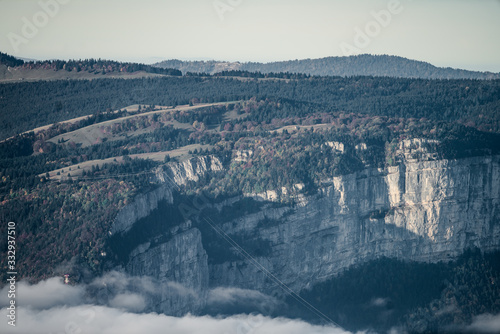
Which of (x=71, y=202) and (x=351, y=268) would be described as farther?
(x=351, y=268)

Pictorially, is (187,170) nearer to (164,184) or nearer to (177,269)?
(164,184)

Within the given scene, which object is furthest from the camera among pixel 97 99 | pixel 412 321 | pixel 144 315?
pixel 97 99

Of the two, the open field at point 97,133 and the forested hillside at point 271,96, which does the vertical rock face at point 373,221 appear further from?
the forested hillside at point 271,96

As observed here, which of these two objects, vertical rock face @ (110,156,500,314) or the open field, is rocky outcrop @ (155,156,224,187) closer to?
vertical rock face @ (110,156,500,314)

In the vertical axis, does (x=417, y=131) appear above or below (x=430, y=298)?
above

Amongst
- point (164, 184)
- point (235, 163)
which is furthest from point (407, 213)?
point (164, 184)

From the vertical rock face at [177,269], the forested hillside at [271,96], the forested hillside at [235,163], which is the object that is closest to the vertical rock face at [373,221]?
the forested hillside at [235,163]

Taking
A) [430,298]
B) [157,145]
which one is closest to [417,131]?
[430,298]

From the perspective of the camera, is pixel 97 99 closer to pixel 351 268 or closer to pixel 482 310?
pixel 351 268
